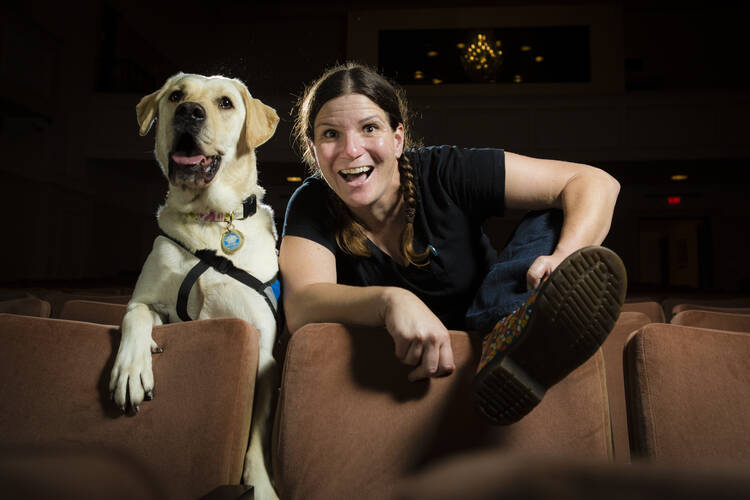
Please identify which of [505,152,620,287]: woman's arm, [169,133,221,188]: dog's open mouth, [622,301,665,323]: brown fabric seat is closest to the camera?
[505,152,620,287]: woman's arm

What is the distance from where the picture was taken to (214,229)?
4.66ft

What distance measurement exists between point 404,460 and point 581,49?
10076mm

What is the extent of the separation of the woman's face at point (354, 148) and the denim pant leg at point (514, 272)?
39 centimetres

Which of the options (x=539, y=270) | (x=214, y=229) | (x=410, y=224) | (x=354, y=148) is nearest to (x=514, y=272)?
(x=539, y=270)

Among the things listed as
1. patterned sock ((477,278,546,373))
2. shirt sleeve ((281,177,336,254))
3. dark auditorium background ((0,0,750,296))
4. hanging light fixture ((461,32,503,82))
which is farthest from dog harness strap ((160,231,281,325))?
hanging light fixture ((461,32,503,82))

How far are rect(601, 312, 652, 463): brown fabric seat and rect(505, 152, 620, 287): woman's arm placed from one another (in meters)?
0.20

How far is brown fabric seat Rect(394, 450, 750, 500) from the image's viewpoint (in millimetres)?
219

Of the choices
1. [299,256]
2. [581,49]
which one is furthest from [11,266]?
[581,49]

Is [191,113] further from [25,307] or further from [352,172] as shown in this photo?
[25,307]

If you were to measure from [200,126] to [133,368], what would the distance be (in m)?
0.84

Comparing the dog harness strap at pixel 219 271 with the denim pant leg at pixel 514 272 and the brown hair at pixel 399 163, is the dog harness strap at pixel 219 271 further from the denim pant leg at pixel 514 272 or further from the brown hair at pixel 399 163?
the denim pant leg at pixel 514 272

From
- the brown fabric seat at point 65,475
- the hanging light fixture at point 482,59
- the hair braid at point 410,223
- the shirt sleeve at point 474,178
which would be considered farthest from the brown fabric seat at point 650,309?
the hanging light fixture at point 482,59

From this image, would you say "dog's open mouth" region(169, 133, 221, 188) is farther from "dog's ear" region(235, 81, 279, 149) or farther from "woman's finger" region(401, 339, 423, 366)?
"woman's finger" region(401, 339, 423, 366)

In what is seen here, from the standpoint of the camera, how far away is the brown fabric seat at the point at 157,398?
0.88m
